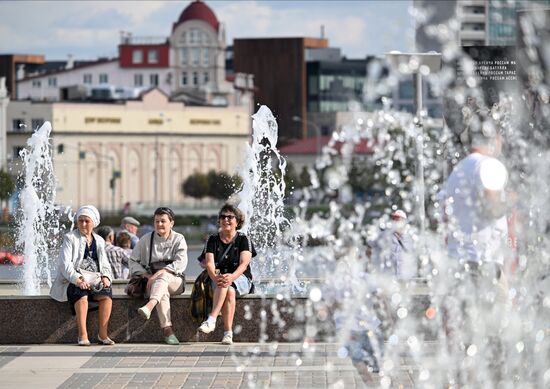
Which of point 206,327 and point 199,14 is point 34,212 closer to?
point 206,327

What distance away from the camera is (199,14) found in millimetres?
179125

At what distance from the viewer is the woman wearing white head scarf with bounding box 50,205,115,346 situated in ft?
52.3

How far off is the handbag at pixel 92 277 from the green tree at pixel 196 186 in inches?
4922

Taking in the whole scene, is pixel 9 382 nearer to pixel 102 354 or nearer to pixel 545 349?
pixel 102 354

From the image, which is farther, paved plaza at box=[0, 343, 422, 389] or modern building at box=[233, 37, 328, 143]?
modern building at box=[233, 37, 328, 143]

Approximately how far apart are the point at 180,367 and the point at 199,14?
6518 inches

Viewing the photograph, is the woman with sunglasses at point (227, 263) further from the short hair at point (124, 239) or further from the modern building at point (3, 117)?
the modern building at point (3, 117)

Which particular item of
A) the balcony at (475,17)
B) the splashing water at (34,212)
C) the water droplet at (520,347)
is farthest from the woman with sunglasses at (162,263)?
the balcony at (475,17)

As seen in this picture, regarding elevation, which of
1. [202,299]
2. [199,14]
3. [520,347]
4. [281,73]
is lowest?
[202,299]

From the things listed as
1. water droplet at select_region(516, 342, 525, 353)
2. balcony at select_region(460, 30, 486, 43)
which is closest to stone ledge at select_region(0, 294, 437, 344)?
water droplet at select_region(516, 342, 525, 353)

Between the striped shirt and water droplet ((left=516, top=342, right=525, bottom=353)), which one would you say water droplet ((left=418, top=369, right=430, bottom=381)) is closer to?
water droplet ((left=516, top=342, right=525, bottom=353))

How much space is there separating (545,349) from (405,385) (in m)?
2.17

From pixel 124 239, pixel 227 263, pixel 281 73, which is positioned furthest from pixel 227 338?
pixel 281 73

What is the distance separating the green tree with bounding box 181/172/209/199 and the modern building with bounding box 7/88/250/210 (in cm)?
153
